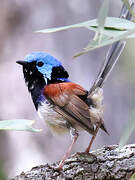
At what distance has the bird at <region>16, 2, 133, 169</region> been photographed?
11.7ft

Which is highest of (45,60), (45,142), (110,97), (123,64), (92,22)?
(92,22)

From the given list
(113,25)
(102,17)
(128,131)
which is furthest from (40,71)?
(128,131)

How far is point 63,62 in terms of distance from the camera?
6.39 metres

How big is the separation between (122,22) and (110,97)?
13.5ft

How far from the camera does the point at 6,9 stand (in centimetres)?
670

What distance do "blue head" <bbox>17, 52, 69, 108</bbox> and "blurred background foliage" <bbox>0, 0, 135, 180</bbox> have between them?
2.20m

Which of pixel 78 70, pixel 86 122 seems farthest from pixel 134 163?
pixel 78 70

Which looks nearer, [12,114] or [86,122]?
[86,122]

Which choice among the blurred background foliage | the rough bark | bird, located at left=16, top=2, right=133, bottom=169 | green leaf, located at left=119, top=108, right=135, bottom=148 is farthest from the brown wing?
the blurred background foliage

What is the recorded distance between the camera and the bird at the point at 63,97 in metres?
3.58

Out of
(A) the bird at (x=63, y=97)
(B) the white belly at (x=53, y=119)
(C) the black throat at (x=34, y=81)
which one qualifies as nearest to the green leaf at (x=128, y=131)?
(A) the bird at (x=63, y=97)

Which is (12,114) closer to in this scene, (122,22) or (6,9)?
(6,9)

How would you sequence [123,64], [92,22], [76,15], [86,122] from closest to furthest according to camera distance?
[92,22] < [86,122] < [76,15] < [123,64]

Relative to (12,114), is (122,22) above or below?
above
